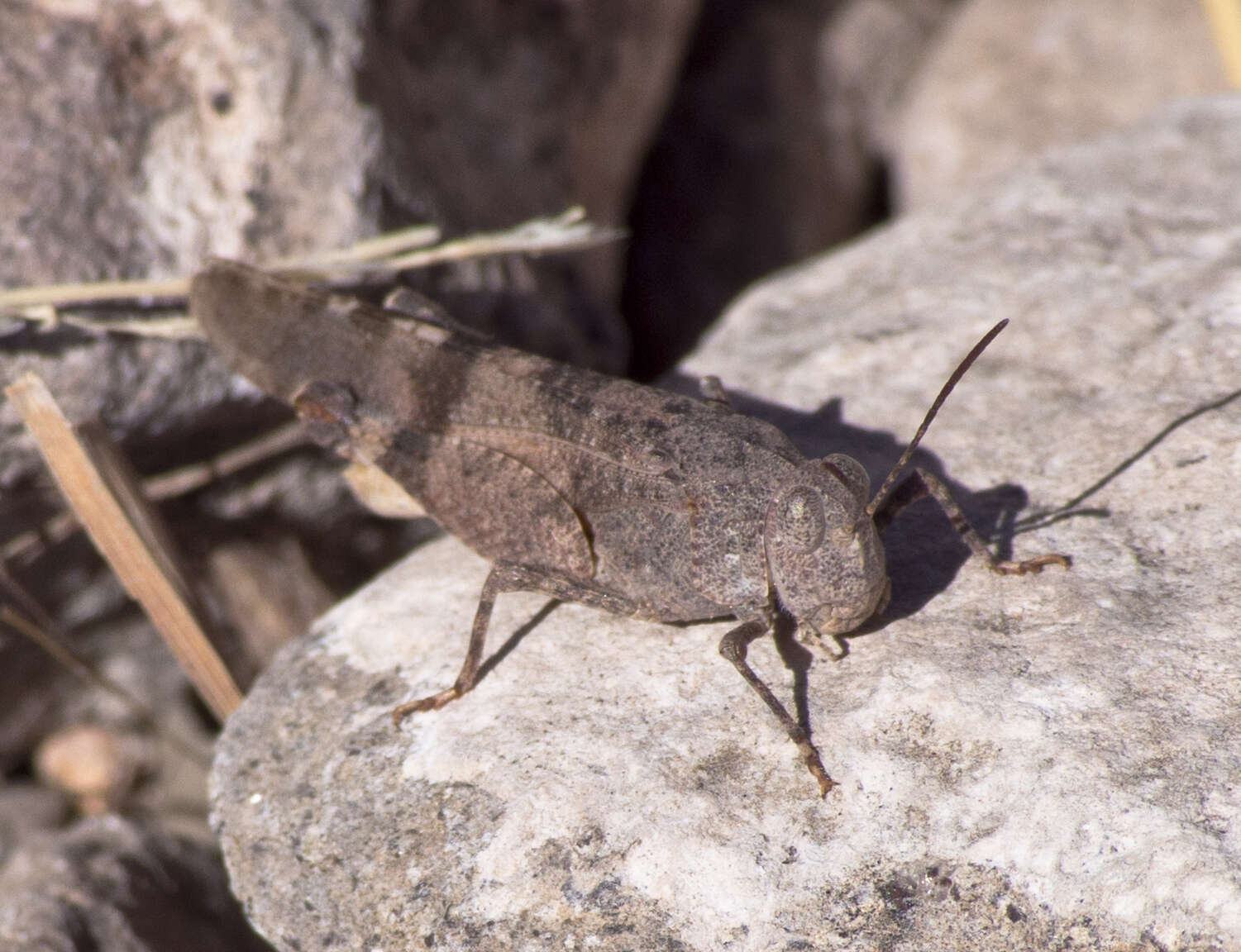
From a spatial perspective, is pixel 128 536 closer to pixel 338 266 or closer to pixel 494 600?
pixel 338 266

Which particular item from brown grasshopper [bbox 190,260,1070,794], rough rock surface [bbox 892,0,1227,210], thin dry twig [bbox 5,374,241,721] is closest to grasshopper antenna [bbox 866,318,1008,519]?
brown grasshopper [bbox 190,260,1070,794]

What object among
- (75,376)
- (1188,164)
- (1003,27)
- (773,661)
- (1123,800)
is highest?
(75,376)

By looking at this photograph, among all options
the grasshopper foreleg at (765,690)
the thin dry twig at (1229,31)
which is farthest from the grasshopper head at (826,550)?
the thin dry twig at (1229,31)

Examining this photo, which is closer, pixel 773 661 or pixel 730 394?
pixel 773 661

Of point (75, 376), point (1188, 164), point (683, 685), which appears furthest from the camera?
point (1188, 164)

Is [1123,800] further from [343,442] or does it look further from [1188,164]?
[1188,164]

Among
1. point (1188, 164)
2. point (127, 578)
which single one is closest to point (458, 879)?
point (127, 578)

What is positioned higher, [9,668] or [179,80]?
[179,80]
